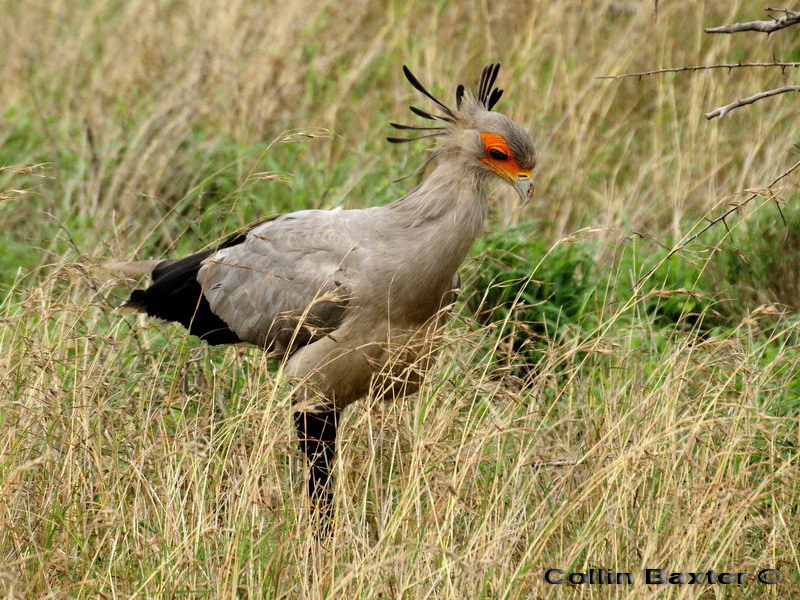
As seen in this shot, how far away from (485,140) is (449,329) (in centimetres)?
103

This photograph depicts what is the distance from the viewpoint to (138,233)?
6.10 m

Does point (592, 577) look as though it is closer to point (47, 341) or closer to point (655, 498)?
point (655, 498)

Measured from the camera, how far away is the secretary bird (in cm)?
388

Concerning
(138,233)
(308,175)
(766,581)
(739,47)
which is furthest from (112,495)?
(739,47)

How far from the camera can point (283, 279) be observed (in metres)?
4.02

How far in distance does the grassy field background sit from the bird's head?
0.32m

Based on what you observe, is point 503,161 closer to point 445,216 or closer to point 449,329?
point 445,216

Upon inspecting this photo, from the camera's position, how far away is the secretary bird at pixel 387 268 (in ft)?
12.7

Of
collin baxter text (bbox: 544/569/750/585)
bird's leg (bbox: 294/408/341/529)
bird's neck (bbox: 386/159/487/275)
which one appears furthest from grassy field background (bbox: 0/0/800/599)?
bird's neck (bbox: 386/159/487/275)

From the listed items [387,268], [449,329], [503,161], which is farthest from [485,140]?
[449,329]

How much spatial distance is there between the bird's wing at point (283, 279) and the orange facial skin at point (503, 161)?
59 centimetres

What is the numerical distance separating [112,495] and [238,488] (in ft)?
1.33

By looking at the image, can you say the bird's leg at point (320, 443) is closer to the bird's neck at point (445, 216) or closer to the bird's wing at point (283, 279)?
the bird's wing at point (283, 279)

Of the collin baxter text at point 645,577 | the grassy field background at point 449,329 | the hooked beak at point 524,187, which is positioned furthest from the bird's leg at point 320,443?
the collin baxter text at point 645,577
